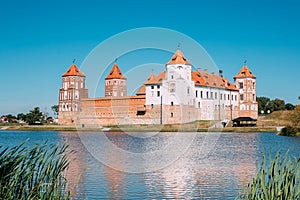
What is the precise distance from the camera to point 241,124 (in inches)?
1674

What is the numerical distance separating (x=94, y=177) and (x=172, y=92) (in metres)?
36.4

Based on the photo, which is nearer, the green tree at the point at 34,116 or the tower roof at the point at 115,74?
the green tree at the point at 34,116

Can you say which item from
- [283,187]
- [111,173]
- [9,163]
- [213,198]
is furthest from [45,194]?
[111,173]

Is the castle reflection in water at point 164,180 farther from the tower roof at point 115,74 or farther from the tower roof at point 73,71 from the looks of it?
the tower roof at point 73,71

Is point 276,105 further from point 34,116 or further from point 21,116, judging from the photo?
point 21,116

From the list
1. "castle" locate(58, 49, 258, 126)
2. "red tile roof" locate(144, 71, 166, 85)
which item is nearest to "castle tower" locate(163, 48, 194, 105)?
"castle" locate(58, 49, 258, 126)

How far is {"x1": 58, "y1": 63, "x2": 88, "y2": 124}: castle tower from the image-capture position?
61219mm

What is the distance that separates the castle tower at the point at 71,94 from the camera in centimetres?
6122

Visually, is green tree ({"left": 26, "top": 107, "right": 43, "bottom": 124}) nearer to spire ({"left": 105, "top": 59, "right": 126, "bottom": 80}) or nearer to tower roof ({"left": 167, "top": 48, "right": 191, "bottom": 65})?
spire ({"left": 105, "top": 59, "right": 126, "bottom": 80})

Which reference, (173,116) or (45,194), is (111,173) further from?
(173,116)

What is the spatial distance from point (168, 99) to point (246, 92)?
13.4m

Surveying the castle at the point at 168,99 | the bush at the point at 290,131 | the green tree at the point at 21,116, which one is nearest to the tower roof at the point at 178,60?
the castle at the point at 168,99

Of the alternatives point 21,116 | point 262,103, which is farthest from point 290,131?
point 21,116

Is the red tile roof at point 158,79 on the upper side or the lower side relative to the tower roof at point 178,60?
lower
